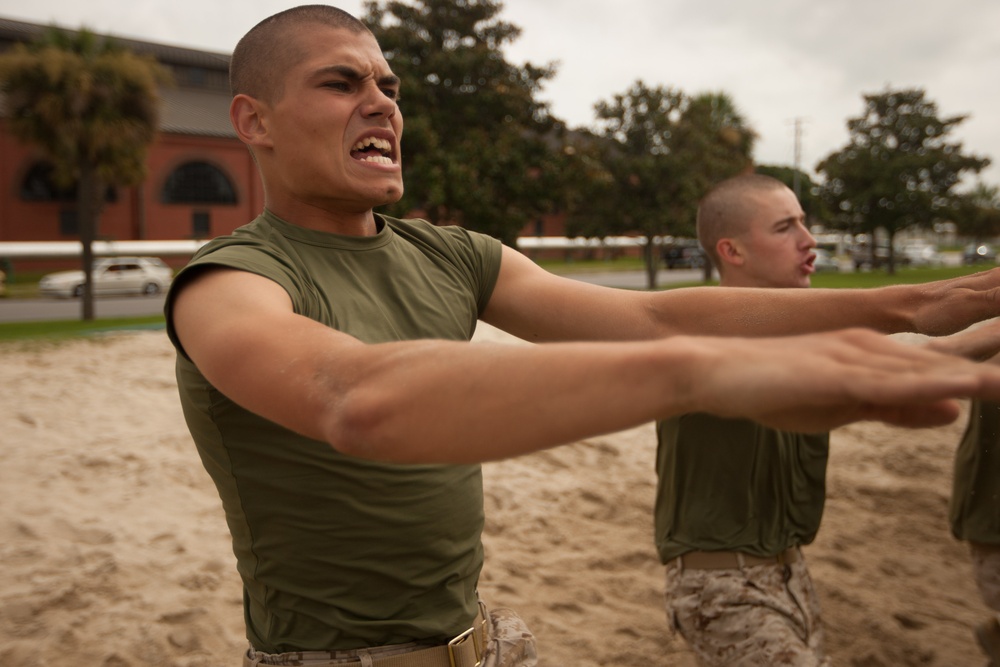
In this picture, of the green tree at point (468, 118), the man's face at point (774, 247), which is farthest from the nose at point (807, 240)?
the green tree at point (468, 118)

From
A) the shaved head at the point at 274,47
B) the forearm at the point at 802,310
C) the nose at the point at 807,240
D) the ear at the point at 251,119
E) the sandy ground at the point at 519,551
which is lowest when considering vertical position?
the sandy ground at the point at 519,551

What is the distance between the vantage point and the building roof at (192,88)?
3922cm

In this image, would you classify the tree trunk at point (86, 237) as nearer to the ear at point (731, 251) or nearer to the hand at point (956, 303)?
the ear at point (731, 251)

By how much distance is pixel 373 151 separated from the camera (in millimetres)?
2023

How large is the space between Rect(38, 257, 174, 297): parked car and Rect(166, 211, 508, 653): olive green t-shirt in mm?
27503

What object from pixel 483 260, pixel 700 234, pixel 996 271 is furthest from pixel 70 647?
pixel 996 271

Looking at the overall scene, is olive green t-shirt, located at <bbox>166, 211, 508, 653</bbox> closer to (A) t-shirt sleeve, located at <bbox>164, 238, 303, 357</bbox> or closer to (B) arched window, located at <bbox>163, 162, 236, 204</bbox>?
(A) t-shirt sleeve, located at <bbox>164, 238, 303, 357</bbox>

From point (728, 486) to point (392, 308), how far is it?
164 centimetres

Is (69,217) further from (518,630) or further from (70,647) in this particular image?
(518,630)

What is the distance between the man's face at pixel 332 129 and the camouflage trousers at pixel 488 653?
98 cm

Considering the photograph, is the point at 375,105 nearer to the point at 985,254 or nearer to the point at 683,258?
the point at 985,254

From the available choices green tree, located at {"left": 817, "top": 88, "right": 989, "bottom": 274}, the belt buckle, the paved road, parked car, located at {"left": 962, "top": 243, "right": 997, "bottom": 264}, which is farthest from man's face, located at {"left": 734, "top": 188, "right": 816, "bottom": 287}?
green tree, located at {"left": 817, "top": 88, "right": 989, "bottom": 274}

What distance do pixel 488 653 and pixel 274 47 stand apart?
1.52 meters

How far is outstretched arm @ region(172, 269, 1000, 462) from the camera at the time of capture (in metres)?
0.86
